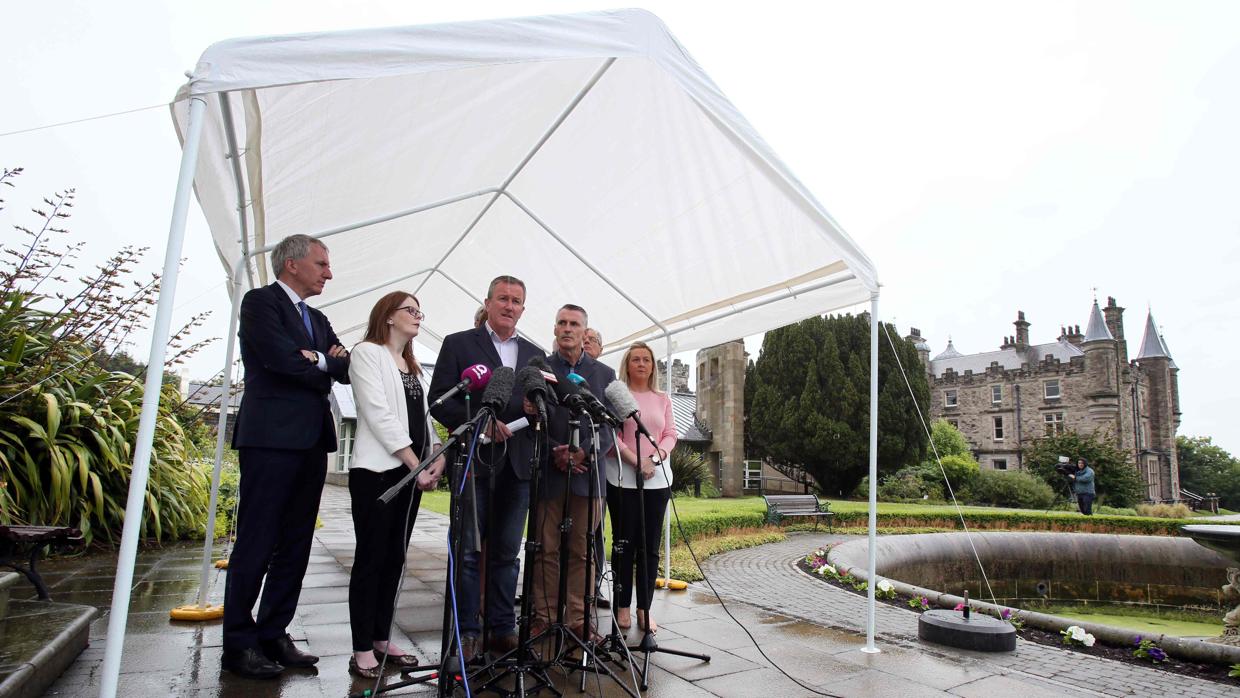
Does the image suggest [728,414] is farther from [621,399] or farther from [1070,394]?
[1070,394]

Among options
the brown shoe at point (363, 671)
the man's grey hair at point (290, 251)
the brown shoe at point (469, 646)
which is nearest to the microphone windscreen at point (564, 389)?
the brown shoe at point (469, 646)

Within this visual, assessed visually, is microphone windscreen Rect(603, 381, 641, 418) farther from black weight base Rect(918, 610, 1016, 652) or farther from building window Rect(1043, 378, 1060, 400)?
building window Rect(1043, 378, 1060, 400)

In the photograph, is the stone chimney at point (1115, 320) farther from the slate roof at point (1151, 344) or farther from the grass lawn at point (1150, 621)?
the grass lawn at point (1150, 621)

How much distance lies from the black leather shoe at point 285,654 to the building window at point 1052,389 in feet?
139

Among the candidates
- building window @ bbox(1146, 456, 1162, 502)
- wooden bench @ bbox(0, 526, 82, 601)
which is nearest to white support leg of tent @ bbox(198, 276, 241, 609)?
wooden bench @ bbox(0, 526, 82, 601)

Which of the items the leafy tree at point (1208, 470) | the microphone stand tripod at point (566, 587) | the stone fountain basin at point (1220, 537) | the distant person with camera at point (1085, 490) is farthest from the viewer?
the leafy tree at point (1208, 470)

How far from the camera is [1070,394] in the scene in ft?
118

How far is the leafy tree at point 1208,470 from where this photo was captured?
178 feet

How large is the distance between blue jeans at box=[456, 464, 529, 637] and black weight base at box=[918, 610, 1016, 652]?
2720mm

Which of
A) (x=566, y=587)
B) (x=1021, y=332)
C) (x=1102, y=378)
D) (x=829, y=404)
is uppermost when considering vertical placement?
(x=1021, y=332)

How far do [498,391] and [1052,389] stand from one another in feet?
140

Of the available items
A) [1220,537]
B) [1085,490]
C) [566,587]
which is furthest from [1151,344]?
[566,587]

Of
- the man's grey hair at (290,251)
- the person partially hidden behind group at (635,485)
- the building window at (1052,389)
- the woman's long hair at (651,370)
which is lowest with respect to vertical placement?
the person partially hidden behind group at (635,485)

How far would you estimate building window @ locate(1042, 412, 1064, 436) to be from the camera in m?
36.0
